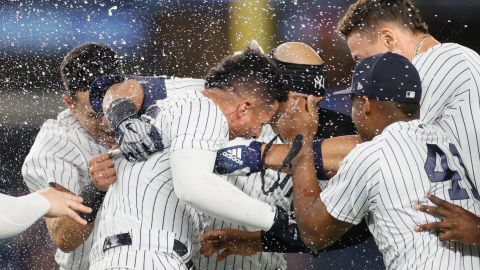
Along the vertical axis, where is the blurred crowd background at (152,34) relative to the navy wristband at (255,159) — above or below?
below

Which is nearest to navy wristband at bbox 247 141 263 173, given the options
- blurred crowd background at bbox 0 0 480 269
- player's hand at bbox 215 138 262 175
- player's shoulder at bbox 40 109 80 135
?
player's hand at bbox 215 138 262 175

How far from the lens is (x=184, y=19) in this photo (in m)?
7.82

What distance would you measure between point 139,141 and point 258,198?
0.87 meters

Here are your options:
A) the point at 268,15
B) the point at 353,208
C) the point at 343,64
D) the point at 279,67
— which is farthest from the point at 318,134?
the point at 268,15

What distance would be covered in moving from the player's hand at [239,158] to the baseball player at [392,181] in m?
0.29

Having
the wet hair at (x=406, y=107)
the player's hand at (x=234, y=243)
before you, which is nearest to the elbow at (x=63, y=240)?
the player's hand at (x=234, y=243)

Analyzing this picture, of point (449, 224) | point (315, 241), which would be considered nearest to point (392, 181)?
point (449, 224)

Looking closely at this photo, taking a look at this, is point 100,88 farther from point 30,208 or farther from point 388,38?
point 388,38

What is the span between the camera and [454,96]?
392 centimetres

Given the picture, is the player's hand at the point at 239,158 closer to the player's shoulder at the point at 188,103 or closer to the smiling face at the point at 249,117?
the smiling face at the point at 249,117

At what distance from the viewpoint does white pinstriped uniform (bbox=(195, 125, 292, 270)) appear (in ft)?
13.8

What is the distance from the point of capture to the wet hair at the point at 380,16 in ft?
14.8

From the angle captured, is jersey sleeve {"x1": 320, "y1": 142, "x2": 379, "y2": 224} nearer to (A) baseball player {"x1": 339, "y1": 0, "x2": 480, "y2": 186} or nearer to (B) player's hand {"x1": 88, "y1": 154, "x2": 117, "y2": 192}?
(A) baseball player {"x1": 339, "y1": 0, "x2": 480, "y2": 186}

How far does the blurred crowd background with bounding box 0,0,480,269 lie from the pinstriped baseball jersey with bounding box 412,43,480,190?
3.23 m
